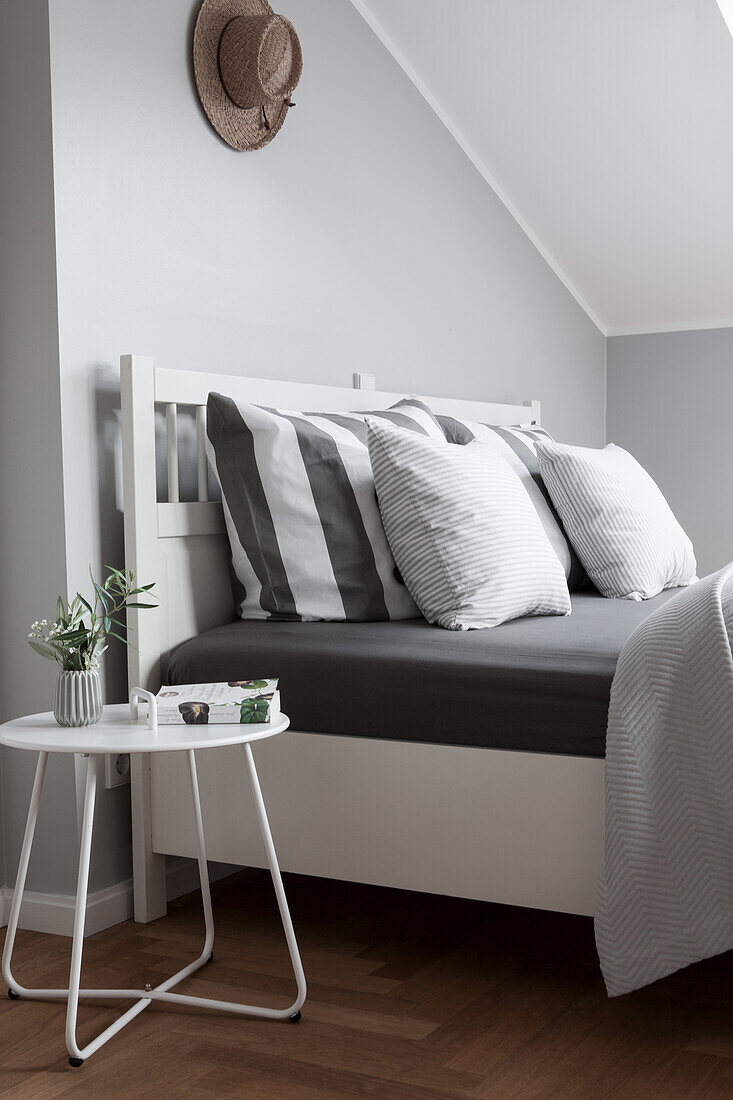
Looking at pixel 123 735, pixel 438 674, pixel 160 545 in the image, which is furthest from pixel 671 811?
pixel 160 545

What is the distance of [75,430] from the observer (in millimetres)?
1913

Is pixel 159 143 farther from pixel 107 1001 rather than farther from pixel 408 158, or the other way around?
pixel 107 1001

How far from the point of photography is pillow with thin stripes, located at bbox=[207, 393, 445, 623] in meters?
1.99

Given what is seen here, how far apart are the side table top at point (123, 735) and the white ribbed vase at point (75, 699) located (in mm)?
12

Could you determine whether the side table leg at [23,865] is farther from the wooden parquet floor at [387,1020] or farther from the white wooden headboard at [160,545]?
the white wooden headboard at [160,545]

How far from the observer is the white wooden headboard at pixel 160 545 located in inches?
76.4

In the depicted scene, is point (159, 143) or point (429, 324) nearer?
point (159, 143)

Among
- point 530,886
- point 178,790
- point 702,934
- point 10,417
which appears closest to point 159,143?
point 10,417

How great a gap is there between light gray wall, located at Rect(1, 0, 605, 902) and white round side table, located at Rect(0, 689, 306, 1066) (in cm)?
35

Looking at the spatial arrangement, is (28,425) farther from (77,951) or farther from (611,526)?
(611,526)

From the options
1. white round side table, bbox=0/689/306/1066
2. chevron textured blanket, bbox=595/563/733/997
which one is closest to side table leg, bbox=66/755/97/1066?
white round side table, bbox=0/689/306/1066

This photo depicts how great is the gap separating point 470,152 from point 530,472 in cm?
127

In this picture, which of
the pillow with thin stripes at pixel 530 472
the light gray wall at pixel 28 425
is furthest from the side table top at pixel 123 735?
the pillow with thin stripes at pixel 530 472

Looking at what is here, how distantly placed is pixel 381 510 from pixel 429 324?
120 cm
